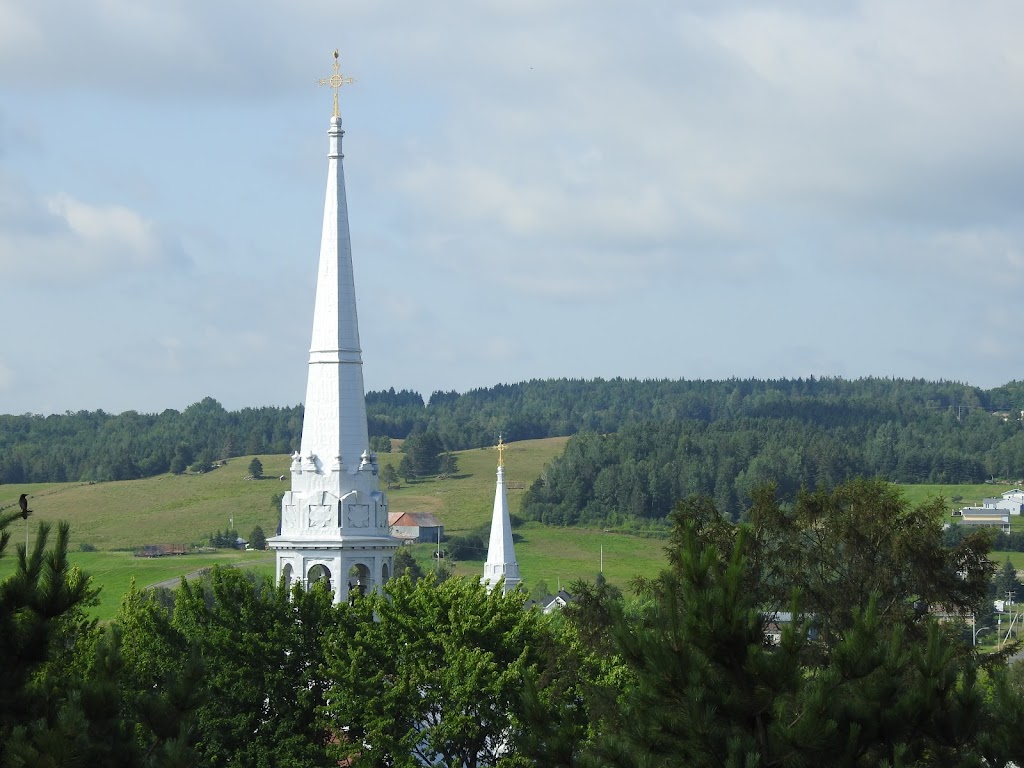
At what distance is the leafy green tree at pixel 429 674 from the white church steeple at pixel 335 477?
1828 mm

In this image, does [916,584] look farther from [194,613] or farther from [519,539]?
[519,539]

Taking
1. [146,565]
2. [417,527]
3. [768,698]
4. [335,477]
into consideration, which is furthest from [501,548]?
[417,527]

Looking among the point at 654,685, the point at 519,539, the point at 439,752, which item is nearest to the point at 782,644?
the point at 654,685

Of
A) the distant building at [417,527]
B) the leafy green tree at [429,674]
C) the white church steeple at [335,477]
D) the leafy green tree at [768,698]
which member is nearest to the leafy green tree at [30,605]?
the leafy green tree at [768,698]

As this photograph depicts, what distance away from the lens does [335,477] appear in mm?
44688

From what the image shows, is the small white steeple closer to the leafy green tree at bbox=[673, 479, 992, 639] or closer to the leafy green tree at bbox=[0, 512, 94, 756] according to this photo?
the leafy green tree at bbox=[673, 479, 992, 639]

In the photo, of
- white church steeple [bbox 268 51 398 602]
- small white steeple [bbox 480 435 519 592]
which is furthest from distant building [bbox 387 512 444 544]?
white church steeple [bbox 268 51 398 602]

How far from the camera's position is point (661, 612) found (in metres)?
28.3

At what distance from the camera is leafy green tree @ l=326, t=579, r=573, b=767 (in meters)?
40.6

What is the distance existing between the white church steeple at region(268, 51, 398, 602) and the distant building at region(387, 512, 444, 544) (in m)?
142

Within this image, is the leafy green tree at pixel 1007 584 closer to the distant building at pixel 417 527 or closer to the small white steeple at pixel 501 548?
the distant building at pixel 417 527

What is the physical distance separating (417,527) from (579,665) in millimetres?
150323

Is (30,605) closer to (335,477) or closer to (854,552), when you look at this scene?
(335,477)

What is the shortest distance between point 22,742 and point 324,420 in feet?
69.7
